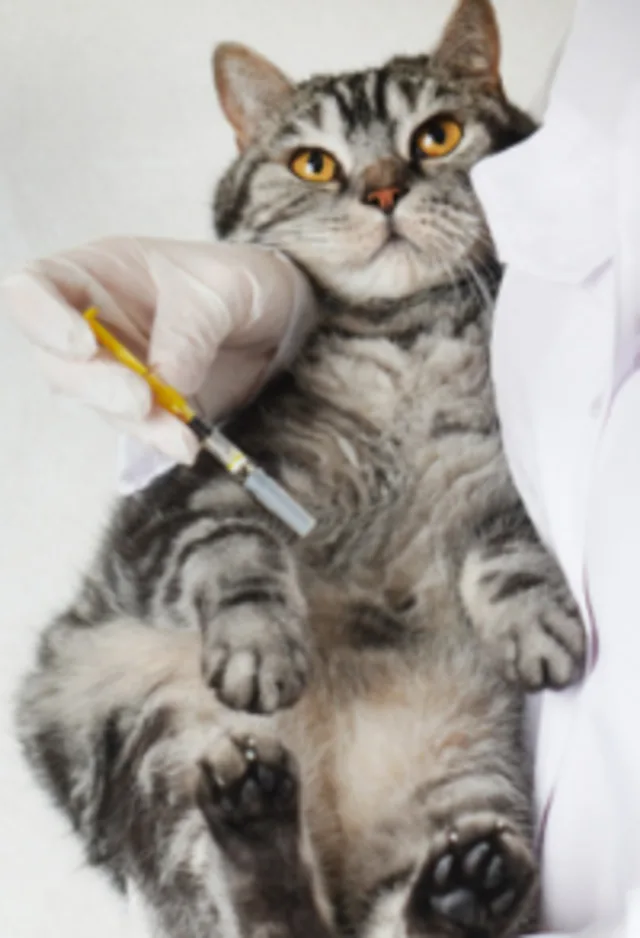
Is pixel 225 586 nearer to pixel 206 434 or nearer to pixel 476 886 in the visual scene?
pixel 206 434

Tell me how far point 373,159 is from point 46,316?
32cm

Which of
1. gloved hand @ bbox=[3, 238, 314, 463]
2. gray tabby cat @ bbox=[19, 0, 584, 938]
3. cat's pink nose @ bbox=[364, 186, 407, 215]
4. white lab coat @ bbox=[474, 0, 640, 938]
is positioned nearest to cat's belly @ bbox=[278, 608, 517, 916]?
gray tabby cat @ bbox=[19, 0, 584, 938]

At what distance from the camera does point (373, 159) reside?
81cm

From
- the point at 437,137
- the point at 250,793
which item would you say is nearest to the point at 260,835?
the point at 250,793

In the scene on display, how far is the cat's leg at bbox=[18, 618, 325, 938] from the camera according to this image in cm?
65

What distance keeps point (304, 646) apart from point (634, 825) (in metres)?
0.25

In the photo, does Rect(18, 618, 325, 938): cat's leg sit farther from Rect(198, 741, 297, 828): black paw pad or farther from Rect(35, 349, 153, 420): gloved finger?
Rect(35, 349, 153, 420): gloved finger

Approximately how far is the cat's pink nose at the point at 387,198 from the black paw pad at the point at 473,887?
464 mm

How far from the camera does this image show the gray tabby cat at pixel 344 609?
2.16 ft

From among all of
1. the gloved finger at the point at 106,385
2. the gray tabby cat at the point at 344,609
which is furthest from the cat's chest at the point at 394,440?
the gloved finger at the point at 106,385

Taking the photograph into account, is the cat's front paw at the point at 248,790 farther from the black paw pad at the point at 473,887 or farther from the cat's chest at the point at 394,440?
the cat's chest at the point at 394,440

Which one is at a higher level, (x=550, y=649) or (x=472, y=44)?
(x=472, y=44)

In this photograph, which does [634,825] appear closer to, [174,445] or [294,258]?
[174,445]

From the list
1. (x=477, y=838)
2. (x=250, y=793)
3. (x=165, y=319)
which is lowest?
(x=477, y=838)
